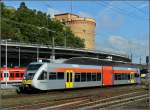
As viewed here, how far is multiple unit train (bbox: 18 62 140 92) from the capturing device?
4017 cm

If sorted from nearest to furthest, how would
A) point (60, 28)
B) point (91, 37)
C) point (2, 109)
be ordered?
1. point (2, 109)
2. point (60, 28)
3. point (91, 37)

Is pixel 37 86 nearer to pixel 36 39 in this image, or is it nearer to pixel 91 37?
pixel 36 39

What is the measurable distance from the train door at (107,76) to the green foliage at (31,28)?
5083cm

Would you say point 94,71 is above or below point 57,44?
below

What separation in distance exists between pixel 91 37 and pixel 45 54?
39723mm

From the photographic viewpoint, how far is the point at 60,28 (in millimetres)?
137375

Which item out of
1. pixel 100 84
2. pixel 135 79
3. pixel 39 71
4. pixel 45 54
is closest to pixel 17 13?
pixel 45 54

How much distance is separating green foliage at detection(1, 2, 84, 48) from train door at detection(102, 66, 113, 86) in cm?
5083

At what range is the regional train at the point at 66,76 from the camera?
40.2 m

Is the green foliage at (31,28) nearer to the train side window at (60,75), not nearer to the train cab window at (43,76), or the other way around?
the train side window at (60,75)

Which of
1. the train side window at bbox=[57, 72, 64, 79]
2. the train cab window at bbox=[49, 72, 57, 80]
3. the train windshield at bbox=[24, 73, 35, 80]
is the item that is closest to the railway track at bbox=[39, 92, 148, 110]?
the train windshield at bbox=[24, 73, 35, 80]

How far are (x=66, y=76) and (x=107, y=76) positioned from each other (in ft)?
37.0

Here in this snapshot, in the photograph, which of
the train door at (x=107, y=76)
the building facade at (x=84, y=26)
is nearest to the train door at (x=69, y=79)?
the train door at (x=107, y=76)

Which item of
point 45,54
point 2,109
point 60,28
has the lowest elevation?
point 2,109
